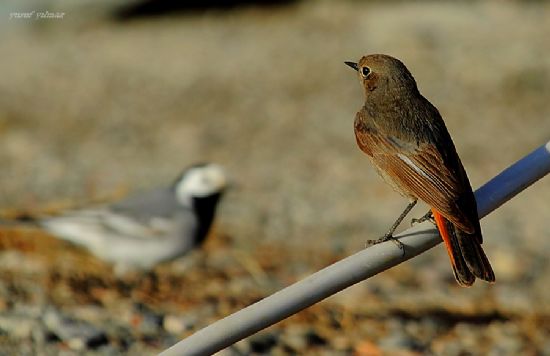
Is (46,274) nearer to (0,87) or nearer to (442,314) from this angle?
(442,314)

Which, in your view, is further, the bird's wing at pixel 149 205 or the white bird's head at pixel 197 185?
the white bird's head at pixel 197 185

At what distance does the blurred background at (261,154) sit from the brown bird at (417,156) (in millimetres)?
1378

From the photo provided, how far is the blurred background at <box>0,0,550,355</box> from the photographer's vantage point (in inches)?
224

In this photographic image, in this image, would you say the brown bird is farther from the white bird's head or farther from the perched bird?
the white bird's head

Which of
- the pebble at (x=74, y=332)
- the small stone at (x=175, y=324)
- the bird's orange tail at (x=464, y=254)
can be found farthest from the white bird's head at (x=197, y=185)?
the bird's orange tail at (x=464, y=254)

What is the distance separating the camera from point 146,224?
24.0ft

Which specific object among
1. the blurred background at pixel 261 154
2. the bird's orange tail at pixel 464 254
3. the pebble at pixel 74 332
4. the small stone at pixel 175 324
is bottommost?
the blurred background at pixel 261 154

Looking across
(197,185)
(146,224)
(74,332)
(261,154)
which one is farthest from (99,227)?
(261,154)

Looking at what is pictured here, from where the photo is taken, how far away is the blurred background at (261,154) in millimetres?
5691

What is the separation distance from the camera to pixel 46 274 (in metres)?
6.22

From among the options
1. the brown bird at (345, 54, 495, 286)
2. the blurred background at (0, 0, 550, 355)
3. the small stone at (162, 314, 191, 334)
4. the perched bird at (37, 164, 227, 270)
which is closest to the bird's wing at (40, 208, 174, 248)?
the perched bird at (37, 164, 227, 270)

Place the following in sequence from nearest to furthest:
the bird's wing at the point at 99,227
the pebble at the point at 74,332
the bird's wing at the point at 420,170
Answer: the bird's wing at the point at 420,170
the pebble at the point at 74,332
the bird's wing at the point at 99,227

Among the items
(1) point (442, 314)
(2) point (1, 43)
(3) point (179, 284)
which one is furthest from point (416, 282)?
(2) point (1, 43)

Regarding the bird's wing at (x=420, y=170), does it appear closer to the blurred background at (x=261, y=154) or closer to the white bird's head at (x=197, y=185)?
the blurred background at (x=261, y=154)
